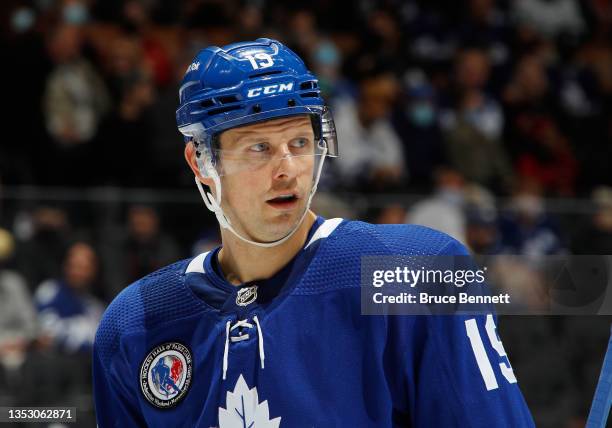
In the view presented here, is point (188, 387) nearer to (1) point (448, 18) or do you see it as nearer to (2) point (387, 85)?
(2) point (387, 85)

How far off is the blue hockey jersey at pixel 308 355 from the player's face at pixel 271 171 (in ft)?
0.31

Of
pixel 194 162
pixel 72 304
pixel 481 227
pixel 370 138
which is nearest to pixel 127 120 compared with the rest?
pixel 370 138

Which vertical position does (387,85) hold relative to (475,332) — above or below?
above

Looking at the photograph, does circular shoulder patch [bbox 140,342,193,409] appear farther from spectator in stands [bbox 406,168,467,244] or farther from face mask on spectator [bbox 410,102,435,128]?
face mask on spectator [bbox 410,102,435,128]

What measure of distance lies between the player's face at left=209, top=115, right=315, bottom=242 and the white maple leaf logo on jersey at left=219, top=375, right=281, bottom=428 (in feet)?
0.97

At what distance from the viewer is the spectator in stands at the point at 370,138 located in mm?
→ 7262

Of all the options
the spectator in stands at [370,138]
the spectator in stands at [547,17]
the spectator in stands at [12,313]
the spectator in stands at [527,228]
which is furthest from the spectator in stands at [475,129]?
the spectator in stands at [12,313]

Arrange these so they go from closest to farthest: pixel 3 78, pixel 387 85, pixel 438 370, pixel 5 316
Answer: pixel 438 370
pixel 5 316
pixel 3 78
pixel 387 85

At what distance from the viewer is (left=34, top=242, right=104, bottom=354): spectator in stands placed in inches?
206

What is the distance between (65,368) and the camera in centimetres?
466

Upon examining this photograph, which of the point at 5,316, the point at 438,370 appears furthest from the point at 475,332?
the point at 5,316

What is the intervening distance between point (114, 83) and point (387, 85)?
2030mm

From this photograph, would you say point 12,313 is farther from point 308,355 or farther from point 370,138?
point 308,355

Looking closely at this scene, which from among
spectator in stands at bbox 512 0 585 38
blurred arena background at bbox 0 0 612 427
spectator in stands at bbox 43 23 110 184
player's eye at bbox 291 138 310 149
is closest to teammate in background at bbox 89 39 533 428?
player's eye at bbox 291 138 310 149
